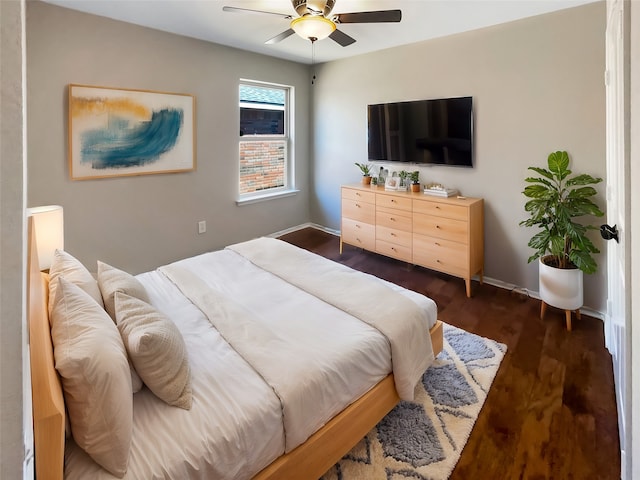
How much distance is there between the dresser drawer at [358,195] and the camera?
4.07 metres

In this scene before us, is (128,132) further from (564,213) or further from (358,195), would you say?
(564,213)

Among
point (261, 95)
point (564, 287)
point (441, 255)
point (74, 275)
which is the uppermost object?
point (261, 95)

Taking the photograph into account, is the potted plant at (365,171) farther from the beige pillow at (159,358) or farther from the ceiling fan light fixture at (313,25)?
the beige pillow at (159,358)

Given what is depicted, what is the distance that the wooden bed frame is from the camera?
869mm

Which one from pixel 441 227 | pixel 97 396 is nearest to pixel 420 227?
pixel 441 227

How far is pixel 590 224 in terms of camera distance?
9.33 ft

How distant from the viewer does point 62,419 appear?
879 millimetres

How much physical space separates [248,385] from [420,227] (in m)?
2.70

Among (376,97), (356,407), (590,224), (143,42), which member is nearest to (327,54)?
(376,97)

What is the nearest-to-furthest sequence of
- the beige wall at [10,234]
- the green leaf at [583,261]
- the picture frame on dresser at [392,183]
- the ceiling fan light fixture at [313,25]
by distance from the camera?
the beige wall at [10,234] < the ceiling fan light fixture at [313,25] < the green leaf at [583,261] < the picture frame on dresser at [392,183]

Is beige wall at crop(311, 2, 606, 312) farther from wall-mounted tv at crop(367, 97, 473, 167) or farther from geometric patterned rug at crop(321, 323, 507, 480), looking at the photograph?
geometric patterned rug at crop(321, 323, 507, 480)

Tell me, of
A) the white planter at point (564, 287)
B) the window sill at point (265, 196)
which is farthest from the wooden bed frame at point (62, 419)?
the window sill at point (265, 196)

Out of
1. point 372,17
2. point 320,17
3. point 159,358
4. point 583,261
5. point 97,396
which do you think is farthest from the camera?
point 583,261

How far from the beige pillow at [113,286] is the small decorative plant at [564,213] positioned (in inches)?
109
